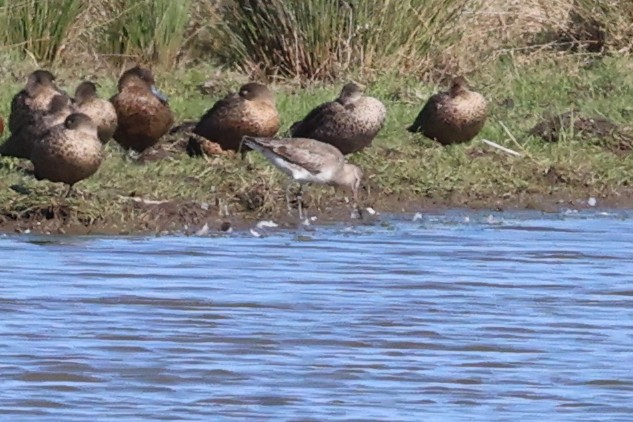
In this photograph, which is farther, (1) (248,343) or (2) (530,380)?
(1) (248,343)

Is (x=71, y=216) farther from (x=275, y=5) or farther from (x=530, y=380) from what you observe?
(x=275, y=5)

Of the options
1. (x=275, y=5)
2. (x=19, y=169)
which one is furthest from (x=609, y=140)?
(x=19, y=169)

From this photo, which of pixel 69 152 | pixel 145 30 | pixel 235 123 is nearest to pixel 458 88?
pixel 235 123

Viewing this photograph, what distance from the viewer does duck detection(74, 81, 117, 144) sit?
1079 centimetres

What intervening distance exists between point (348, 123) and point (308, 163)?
1189mm

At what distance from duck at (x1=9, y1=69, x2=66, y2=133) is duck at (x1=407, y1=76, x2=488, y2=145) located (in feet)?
7.97

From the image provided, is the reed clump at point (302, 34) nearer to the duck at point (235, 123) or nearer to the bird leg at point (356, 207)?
the duck at point (235, 123)

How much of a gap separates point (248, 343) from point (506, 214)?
3.95 m

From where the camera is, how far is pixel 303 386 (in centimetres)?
623

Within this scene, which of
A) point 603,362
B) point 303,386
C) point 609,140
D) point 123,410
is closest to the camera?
point 123,410

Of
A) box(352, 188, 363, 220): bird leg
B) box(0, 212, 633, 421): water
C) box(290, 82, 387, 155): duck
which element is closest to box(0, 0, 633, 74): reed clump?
box(290, 82, 387, 155): duck

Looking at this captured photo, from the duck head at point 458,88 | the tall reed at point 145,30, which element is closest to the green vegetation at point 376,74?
the tall reed at point 145,30

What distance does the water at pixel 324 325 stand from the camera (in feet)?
19.8

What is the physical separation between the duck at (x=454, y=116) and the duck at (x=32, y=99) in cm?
243
